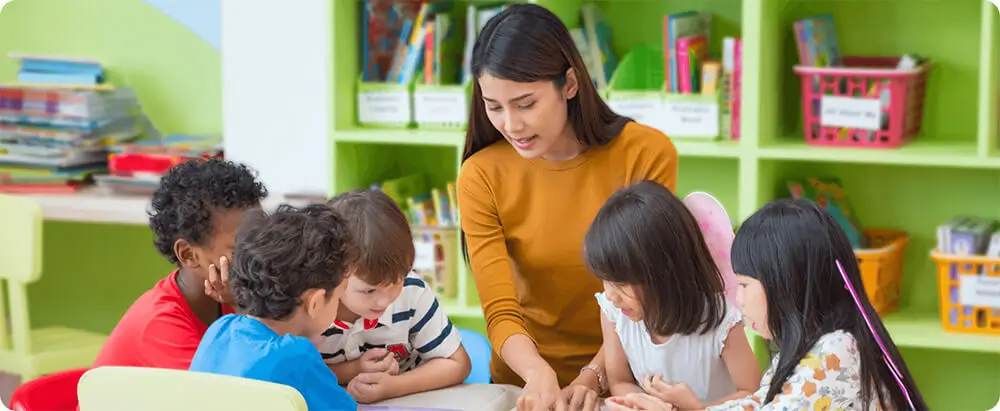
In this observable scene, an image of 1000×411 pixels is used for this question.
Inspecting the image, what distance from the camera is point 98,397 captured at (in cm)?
146

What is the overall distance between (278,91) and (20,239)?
0.77 metres

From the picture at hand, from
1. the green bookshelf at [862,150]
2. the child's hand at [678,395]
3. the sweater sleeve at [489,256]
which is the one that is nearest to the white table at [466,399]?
the sweater sleeve at [489,256]

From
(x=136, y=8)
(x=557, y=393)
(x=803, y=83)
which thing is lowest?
(x=557, y=393)

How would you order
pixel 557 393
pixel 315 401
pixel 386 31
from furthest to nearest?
pixel 386 31 → pixel 557 393 → pixel 315 401

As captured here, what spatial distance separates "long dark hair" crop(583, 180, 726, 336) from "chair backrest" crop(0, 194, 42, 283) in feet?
6.26

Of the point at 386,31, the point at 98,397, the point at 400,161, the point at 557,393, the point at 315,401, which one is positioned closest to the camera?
the point at 98,397

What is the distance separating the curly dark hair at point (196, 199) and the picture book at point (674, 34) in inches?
52.5

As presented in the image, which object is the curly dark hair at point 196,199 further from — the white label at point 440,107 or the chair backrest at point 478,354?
the white label at point 440,107

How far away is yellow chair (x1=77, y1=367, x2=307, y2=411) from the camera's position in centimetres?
136

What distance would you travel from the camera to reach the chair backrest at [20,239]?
3113 millimetres

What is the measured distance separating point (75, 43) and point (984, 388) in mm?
2855

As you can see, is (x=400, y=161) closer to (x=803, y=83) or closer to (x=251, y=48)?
(x=251, y=48)

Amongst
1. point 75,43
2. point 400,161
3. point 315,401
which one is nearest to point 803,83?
point 400,161

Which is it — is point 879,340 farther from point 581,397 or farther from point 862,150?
point 862,150
